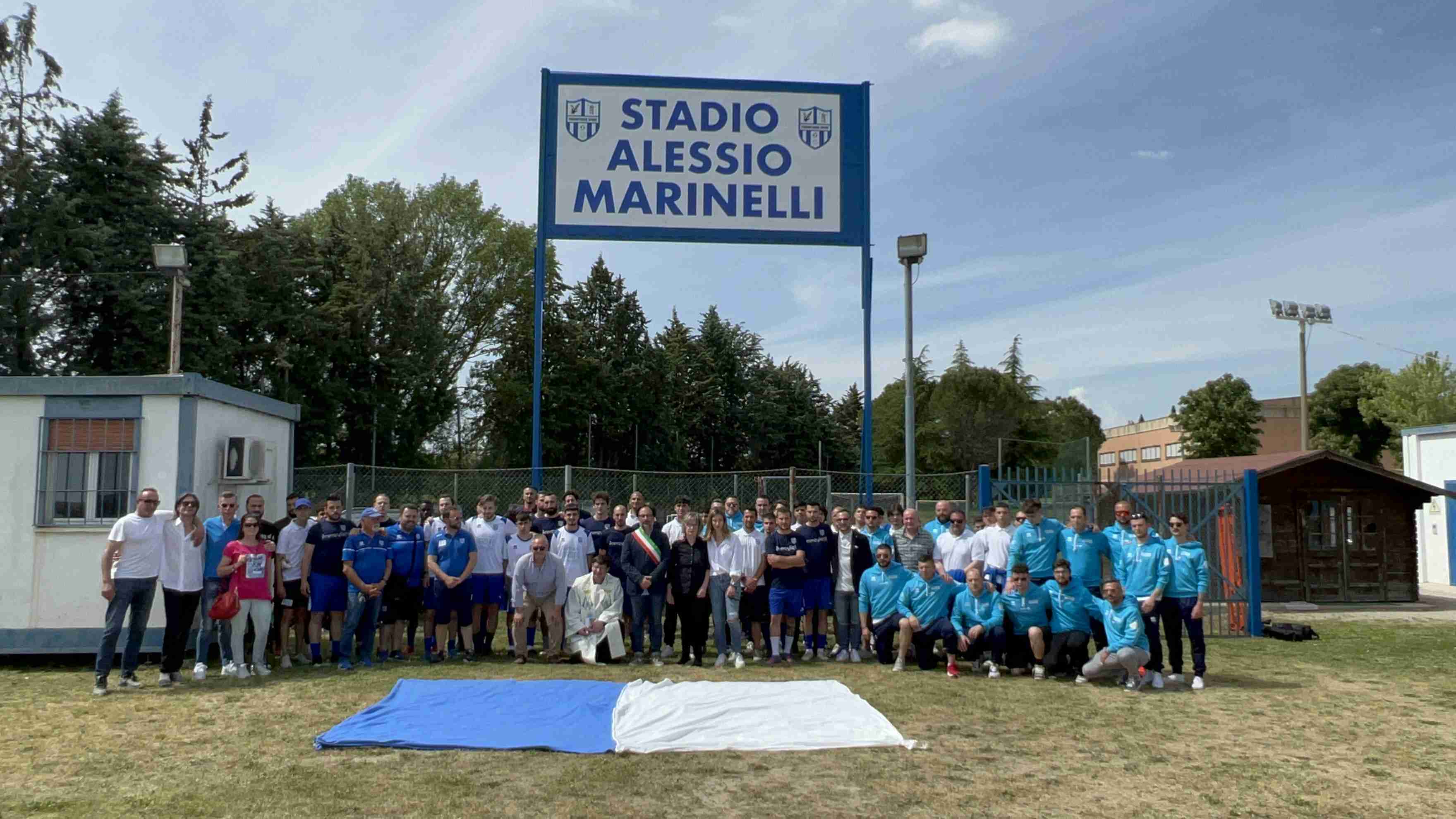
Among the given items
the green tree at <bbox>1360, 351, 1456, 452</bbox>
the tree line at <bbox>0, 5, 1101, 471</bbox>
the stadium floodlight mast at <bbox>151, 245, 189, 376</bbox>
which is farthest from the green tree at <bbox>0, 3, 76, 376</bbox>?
the green tree at <bbox>1360, 351, 1456, 452</bbox>

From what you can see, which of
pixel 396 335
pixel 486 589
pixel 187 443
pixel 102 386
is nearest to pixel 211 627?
pixel 187 443

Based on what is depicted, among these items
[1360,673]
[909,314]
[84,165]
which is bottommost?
[1360,673]

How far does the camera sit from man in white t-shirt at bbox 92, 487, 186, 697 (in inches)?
324

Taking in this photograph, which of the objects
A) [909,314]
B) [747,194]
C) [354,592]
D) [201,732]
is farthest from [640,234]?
[201,732]

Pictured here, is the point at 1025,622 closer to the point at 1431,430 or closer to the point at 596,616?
the point at 596,616

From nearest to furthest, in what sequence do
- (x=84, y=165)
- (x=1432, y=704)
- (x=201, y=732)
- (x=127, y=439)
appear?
(x=201, y=732) < (x=1432, y=704) < (x=127, y=439) < (x=84, y=165)

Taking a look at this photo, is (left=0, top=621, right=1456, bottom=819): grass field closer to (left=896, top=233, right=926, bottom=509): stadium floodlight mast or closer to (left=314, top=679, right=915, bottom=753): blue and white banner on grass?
(left=314, top=679, right=915, bottom=753): blue and white banner on grass

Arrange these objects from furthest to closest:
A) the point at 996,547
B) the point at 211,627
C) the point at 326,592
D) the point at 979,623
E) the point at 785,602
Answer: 1. the point at 996,547
2. the point at 785,602
3. the point at 326,592
4. the point at 979,623
5. the point at 211,627

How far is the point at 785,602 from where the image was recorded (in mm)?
9992

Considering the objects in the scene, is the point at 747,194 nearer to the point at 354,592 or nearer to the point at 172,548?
the point at 354,592

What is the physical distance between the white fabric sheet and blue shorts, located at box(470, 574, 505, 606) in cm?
240

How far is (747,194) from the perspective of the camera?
1339 centimetres

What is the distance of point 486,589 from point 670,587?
6.20 feet

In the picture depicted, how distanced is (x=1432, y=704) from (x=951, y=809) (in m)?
5.56
